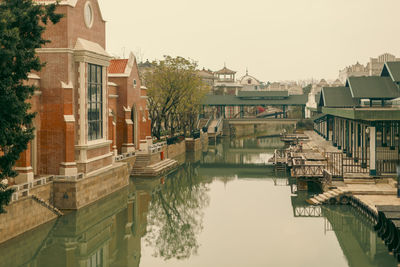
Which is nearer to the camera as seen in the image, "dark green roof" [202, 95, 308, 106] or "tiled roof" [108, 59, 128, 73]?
"tiled roof" [108, 59, 128, 73]

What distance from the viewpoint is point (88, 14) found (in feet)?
95.9

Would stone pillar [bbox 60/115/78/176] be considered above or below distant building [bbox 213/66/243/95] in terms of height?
below

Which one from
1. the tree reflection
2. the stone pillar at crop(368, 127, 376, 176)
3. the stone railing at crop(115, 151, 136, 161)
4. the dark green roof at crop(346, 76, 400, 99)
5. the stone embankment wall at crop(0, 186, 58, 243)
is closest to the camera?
the stone embankment wall at crop(0, 186, 58, 243)

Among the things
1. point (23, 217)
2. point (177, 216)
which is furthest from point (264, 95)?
point (23, 217)

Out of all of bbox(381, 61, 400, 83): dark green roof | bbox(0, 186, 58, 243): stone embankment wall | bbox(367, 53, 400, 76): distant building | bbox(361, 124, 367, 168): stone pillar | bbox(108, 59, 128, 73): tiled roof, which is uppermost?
bbox(367, 53, 400, 76): distant building

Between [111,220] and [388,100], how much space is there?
2288 cm

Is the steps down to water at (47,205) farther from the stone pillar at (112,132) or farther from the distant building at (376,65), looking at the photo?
the distant building at (376,65)

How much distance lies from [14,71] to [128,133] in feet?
73.6

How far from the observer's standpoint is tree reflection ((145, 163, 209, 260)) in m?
20.9

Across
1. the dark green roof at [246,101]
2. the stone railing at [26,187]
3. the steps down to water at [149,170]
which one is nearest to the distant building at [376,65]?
the dark green roof at [246,101]

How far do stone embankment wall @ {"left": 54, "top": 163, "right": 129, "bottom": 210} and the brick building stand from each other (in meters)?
0.71

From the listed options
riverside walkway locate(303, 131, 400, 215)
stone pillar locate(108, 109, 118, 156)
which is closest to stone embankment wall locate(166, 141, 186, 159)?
stone pillar locate(108, 109, 118, 156)

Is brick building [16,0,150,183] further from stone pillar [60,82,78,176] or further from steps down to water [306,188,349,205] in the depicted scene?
steps down to water [306,188,349,205]

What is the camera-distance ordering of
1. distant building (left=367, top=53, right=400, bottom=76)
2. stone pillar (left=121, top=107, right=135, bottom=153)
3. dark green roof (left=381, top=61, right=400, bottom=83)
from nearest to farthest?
dark green roof (left=381, top=61, right=400, bottom=83) → stone pillar (left=121, top=107, right=135, bottom=153) → distant building (left=367, top=53, right=400, bottom=76)
